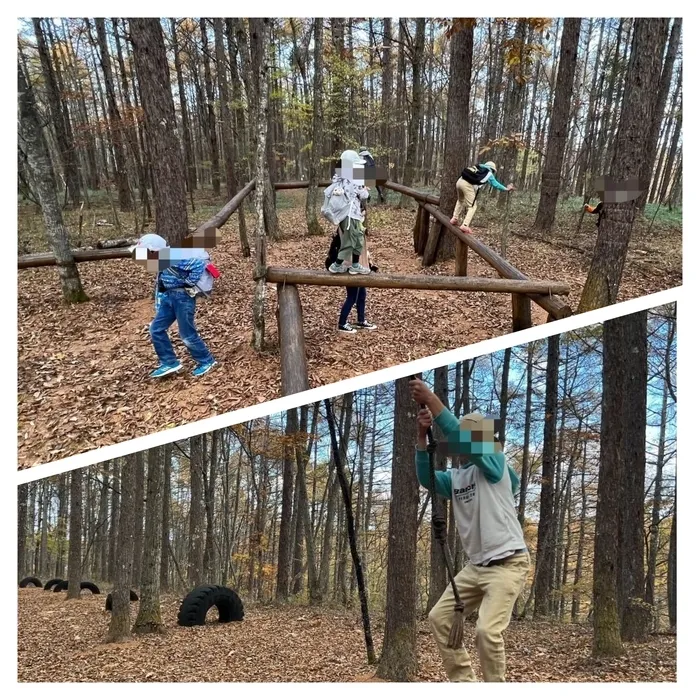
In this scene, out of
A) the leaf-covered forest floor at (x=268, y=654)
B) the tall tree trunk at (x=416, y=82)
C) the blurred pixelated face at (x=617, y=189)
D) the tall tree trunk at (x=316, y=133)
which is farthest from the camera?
the tall tree trunk at (x=416, y=82)

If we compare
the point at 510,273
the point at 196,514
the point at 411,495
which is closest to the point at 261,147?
the point at 510,273

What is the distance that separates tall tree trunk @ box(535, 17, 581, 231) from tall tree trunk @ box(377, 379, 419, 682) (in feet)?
25.5

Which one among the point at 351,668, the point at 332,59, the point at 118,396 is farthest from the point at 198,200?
the point at 351,668

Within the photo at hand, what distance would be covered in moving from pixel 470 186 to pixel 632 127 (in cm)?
271

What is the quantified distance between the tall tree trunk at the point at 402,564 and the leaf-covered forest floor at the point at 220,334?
0.84 metres

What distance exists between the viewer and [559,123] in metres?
10.9

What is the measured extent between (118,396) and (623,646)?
5816 mm

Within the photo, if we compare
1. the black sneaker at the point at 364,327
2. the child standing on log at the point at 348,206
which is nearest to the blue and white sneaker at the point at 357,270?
the child standing on log at the point at 348,206

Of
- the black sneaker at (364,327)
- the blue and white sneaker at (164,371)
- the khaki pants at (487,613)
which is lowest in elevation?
the khaki pants at (487,613)

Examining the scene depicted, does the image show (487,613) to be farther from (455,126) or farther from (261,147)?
(455,126)

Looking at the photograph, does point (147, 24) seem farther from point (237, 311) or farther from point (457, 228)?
point (457, 228)

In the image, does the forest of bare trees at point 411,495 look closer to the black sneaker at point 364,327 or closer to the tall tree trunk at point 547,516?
the tall tree trunk at point 547,516

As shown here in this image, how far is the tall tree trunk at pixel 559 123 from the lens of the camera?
1038 cm

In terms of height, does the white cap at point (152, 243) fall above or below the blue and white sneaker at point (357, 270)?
above
